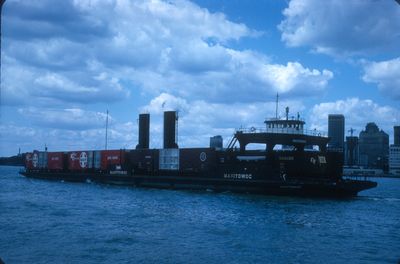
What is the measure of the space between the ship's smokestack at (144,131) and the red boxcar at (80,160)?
7471 millimetres

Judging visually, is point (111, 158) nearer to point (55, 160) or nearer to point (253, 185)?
point (55, 160)

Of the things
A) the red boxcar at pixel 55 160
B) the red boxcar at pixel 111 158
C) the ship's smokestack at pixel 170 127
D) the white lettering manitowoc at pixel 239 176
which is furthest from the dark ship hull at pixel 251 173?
the red boxcar at pixel 55 160

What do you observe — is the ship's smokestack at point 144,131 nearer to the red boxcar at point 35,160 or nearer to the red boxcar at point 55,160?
the red boxcar at point 55,160

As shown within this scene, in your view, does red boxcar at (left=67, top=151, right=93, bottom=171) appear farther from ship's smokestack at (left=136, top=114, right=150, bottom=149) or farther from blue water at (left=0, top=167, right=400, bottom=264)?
blue water at (left=0, top=167, right=400, bottom=264)

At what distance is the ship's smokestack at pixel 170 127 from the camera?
2511 inches

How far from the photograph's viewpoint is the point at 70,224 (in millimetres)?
25391

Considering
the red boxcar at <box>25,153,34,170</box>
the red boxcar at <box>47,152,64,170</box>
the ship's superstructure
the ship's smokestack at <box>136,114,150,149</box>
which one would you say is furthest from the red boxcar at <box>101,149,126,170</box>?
the red boxcar at <box>25,153,34,170</box>

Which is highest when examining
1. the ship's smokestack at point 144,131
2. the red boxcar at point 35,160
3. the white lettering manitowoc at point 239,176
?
the ship's smokestack at point 144,131

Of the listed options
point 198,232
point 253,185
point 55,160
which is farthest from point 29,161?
point 198,232

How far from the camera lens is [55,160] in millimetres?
75438

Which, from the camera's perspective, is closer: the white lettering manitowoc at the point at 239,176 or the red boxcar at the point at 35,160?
the white lettering manitowoc at the point at 239,176

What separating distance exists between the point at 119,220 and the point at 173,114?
3729 cm

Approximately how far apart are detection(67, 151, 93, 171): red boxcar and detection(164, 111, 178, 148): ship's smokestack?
12.4 meters

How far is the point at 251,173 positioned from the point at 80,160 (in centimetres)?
3417
